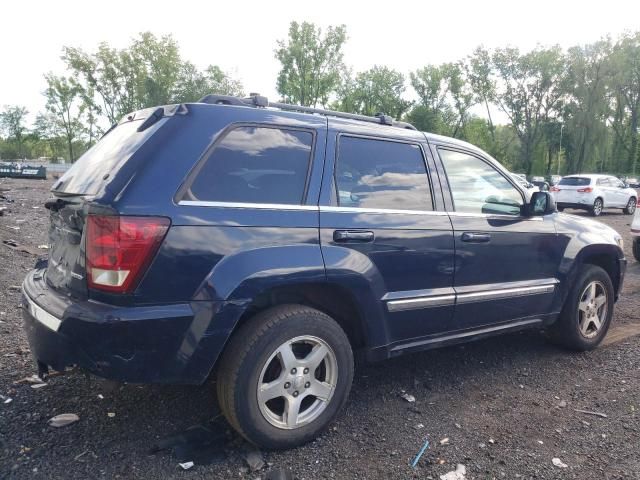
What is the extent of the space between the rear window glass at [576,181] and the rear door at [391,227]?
18.4m

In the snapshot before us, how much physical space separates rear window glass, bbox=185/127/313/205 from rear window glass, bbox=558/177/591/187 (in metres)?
19.3

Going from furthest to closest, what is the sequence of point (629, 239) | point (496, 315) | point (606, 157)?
point (606, 157), point (629, 239), point (496, 315)

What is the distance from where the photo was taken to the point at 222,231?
242 cm

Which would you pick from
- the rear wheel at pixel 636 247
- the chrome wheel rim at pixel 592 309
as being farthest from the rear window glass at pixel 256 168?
the rear wheel at pixel 636 247

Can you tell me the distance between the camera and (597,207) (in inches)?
755

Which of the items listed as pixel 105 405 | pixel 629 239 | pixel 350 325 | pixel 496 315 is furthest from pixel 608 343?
pixel 629 239

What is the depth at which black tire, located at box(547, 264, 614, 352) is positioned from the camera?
4.23m

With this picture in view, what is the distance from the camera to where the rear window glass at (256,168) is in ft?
8.23

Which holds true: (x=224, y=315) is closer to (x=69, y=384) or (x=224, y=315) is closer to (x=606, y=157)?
(x=69, y=384)

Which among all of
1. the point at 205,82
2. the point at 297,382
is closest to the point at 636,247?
the point at 297,382

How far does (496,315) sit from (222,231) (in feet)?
7.51

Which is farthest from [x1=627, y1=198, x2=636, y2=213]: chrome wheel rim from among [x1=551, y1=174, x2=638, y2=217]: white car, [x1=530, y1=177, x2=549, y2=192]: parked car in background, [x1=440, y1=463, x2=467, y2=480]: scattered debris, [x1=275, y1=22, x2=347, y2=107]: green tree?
[x1=275, y1=22, x2=347, y2=107]: green tree

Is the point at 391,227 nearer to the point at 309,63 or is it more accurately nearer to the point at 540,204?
the point at 540,204

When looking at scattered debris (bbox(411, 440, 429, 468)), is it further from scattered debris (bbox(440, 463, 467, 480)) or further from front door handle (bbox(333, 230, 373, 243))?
front door handle (bbox(333, 230, 373, 243))
